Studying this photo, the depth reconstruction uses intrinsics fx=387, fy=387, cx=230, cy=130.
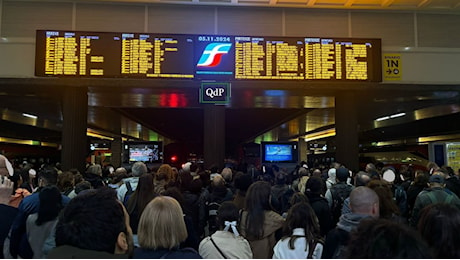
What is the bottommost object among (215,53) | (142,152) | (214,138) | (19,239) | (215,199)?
(19,239)

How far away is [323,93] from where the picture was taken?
1075 centimetres

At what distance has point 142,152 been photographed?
482 inches

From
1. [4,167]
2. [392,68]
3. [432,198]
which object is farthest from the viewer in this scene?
[392,68]

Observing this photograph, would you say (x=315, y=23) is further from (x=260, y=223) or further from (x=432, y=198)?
(x=260, y=223)

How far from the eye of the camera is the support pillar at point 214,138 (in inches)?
407

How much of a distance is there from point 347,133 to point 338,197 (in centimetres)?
509

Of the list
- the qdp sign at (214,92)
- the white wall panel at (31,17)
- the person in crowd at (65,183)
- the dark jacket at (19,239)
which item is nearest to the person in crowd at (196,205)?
the person in crowd at (65,183)

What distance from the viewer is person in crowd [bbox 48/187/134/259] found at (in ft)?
5.98

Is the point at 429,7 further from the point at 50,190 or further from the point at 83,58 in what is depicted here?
the point at 50,190

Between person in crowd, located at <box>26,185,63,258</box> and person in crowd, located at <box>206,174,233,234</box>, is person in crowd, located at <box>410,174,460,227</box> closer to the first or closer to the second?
person in crowd, located at <box>206,174,233,234</box>

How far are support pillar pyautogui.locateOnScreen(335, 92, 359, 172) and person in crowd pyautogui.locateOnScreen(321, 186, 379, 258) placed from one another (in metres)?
7.33

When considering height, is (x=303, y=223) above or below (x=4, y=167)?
below

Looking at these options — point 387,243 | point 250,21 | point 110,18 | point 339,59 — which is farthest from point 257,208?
point 110,18

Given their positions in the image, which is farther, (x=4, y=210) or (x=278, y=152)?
(x=278, y=152)
